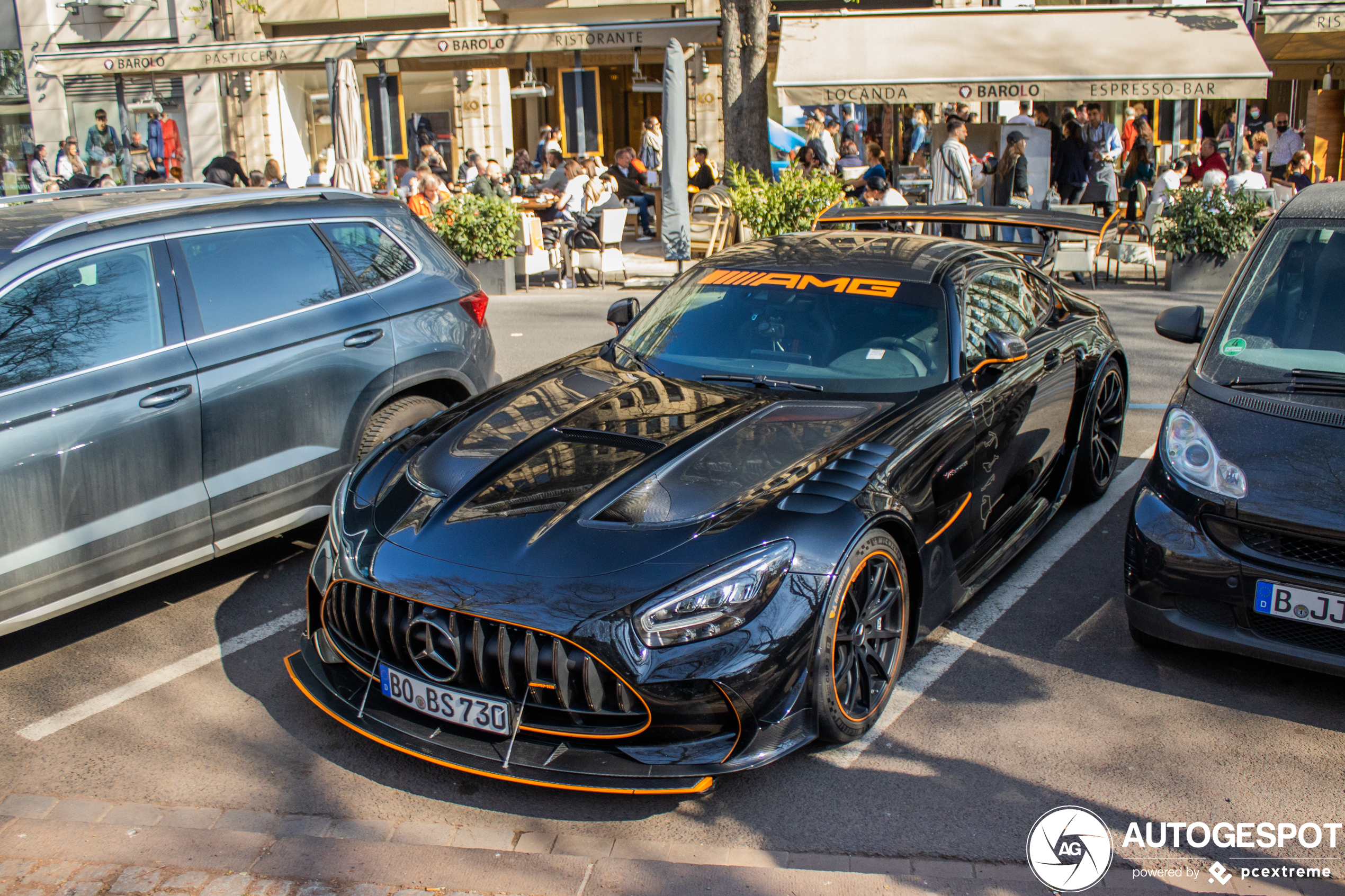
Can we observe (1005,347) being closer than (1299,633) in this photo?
No

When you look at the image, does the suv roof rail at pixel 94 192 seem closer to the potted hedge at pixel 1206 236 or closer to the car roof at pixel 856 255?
the car roof at pixel 856 255

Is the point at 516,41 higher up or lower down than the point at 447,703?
higher up

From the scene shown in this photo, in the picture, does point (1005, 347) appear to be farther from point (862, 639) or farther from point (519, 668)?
point (519, 668)

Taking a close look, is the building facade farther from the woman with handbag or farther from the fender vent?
the fender vent

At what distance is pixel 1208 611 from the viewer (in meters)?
4.03

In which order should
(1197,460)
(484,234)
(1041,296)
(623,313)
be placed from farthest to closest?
(484,234) < (1041,296) < (623,313) < (1197,460)

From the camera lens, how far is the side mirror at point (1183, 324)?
16.4 feet

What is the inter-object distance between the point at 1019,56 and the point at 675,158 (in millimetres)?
5348

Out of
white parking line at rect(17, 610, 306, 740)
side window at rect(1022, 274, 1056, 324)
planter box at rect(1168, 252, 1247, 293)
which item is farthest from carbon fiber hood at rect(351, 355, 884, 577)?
planter box at rect(1168, 252, 1247, 293)

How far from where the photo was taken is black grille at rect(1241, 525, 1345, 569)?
3764 millimetres

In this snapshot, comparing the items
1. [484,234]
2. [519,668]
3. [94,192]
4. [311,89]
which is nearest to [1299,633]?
[519,668]

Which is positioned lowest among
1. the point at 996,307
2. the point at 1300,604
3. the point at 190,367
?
the point at 1300,604

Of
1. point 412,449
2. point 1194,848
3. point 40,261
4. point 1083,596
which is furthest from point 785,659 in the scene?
point 40,261

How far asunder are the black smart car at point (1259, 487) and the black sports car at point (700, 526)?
0.70 metres
